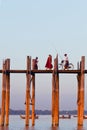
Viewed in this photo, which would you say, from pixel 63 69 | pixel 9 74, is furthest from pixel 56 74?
pixel 9 74

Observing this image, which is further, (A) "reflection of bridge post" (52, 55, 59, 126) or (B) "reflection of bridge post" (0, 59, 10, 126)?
(B) "reflection of bridge post" (0, 59, 10, 126)

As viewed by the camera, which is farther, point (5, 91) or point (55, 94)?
point (5, 91)

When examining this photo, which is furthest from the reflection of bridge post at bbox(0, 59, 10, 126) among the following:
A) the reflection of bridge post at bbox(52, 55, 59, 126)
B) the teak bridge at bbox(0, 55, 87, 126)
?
the reflection of bridge post at bbox(52, 55, 59, 126)

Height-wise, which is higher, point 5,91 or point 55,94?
point 5,91

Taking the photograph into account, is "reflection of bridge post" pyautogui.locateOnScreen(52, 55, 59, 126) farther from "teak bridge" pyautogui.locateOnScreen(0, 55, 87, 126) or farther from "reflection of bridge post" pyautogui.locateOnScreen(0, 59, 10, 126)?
"reflection of bridge post" pyautogui.locateOnScreen(0, 59, 10, 126)

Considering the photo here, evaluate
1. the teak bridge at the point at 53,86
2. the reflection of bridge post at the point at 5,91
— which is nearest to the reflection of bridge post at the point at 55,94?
the teak bridge at the point at 53,86

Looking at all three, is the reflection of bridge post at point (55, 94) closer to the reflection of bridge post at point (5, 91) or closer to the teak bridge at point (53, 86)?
the teak bridge at point (53, 86)

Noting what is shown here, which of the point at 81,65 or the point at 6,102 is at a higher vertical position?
the point at 81,65

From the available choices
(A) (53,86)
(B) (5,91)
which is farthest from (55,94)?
(B) (5,91)

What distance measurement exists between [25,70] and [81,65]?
393 cm

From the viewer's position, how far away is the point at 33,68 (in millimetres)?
40844

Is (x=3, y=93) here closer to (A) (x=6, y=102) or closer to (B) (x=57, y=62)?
(A) (x=6, y=102)

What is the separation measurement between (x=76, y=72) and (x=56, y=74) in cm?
140

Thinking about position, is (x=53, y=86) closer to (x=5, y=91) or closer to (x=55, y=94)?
(x=55, y=94)
